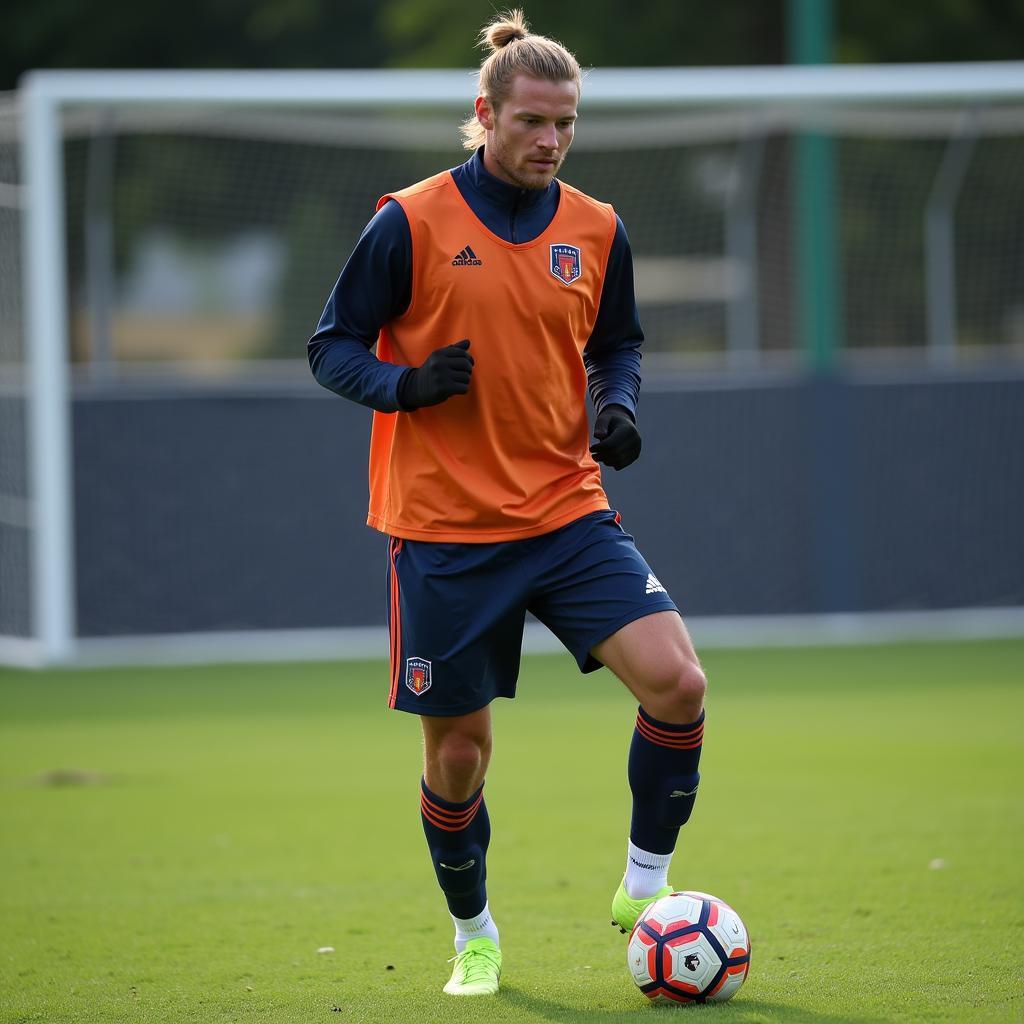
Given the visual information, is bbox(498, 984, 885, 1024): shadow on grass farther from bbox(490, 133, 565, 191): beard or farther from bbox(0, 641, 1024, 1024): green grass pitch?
bbox(490, 133, 565, 191): beard

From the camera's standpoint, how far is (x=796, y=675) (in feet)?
36.1

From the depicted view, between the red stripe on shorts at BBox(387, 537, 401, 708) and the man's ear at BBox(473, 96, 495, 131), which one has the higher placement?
the man's ear at BBox(473, 96, 495, 131)

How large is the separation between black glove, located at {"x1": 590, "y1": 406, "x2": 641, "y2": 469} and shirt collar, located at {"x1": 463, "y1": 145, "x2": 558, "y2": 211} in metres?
0.58

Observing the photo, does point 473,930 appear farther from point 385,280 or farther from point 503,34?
point 503,34

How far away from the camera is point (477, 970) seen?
425 cm

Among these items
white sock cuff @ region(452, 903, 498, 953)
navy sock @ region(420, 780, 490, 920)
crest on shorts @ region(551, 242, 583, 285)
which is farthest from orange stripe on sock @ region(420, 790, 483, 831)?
crest on shorts @ region(551, 242, 583, 285)

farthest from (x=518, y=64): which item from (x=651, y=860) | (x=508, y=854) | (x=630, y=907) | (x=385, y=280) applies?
(x=508, y=854)

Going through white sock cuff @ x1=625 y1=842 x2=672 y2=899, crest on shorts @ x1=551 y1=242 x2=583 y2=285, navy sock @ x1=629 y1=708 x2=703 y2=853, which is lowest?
white sock cuff @ x1=625 y1=842 x2=672 y2=899

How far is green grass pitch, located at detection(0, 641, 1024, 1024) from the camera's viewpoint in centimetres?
423

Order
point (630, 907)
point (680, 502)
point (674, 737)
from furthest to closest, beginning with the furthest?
point (680, 502)
point (630, 907)
point (674, 737)

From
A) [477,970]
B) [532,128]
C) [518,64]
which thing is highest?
[518,64]

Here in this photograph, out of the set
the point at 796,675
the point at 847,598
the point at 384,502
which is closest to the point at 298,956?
the point at 384,502

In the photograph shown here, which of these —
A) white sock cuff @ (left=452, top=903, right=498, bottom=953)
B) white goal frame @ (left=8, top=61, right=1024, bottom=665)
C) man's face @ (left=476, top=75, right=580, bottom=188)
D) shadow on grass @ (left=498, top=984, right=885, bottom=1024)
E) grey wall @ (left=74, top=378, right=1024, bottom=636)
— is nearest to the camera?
shadow on grass @ (left=498, top=984, right=885, bottom=1024)

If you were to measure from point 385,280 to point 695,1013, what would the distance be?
1.87 m
